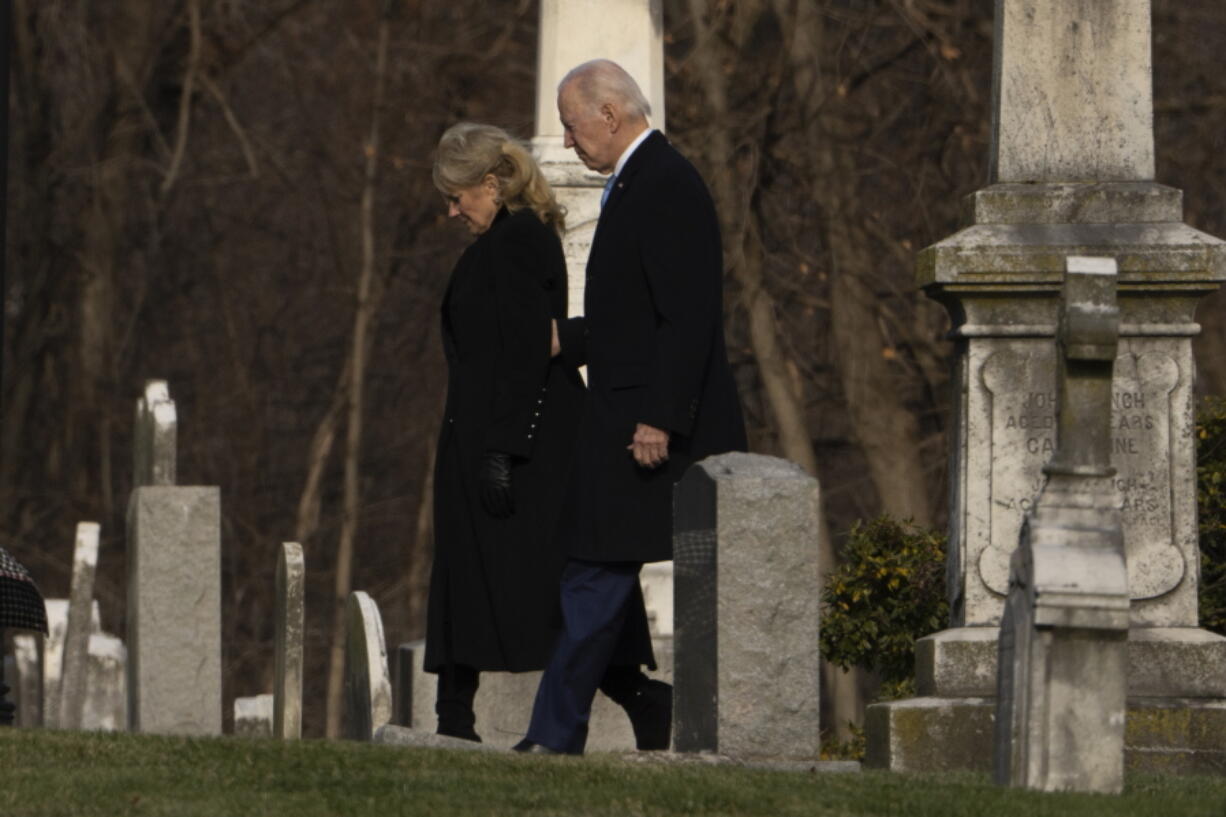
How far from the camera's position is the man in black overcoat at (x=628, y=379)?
8555 mm

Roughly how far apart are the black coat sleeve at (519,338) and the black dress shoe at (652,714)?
840mm

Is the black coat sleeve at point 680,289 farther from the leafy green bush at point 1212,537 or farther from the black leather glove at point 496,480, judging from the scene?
the leafy green bush at point 1212,537

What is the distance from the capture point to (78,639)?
1688 cm

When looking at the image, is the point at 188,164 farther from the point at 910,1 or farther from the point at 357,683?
the point at 357,683

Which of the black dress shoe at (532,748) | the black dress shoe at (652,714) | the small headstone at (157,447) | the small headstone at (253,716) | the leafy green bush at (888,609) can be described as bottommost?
the small headstone at (253,716)

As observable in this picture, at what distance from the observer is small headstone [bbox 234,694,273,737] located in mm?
15719

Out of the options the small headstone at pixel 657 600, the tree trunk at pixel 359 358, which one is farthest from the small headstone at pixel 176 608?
the tree trunk at pixel 359 358

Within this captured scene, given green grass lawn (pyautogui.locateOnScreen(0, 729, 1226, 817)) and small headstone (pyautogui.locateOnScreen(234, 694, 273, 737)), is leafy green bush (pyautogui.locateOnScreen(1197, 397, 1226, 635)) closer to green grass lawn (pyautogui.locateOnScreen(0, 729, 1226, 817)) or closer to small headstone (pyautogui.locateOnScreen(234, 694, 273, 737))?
green grass lawn (pyautogui.locateOnScreen(0, 729, 1226, 817))

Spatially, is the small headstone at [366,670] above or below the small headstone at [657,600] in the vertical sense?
below

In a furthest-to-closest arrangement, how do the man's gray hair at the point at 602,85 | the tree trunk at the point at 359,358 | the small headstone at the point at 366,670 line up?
1. the tree trunk at the point at 359,358
2. the small headstone at the point at 366,670
3. the man's gray hair at the point at 602,85

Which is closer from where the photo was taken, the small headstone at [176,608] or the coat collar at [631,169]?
the coat collar at [631,169]

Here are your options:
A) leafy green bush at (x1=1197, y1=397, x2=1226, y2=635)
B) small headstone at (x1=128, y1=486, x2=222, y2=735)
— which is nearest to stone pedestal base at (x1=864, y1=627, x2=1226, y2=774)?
leafy green bush at (x1=1197, y1=397, x2=1226, y2=635)

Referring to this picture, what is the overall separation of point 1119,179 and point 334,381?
71.3ft

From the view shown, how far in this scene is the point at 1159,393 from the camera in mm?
10734
